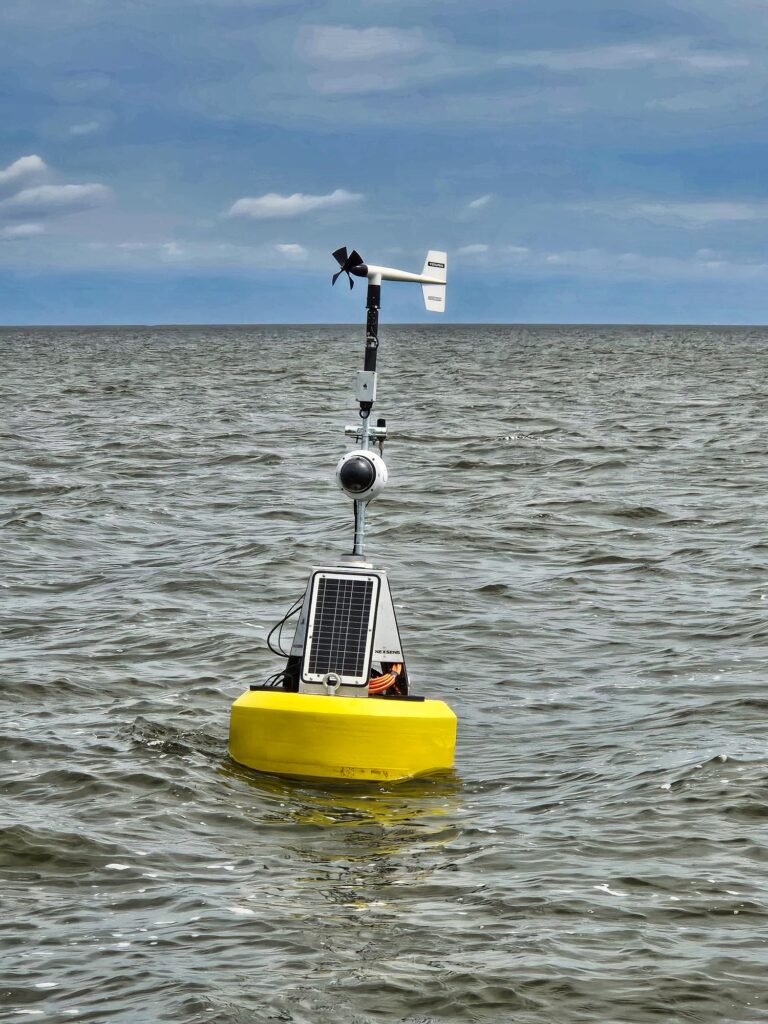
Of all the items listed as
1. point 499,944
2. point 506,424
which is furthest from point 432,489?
point 499,944

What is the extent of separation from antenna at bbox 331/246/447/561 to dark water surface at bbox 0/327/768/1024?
6.22 feet

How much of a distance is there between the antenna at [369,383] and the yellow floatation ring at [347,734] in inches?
44.4

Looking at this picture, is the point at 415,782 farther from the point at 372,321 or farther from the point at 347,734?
the point at 372,321

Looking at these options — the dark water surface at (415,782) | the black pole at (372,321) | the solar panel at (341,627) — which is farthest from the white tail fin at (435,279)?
the dark water surface at (415,782)

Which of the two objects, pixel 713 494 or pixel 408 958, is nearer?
pixel 408 958

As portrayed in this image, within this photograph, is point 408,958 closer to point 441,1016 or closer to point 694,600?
point 441,1016

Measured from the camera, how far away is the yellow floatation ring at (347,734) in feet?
28.6

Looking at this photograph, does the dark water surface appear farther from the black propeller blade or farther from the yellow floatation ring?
the black propeller blade

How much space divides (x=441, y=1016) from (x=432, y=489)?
765 inches

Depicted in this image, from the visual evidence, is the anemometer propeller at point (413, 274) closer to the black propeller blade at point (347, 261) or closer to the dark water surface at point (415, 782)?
the black propeller blade at point (347, 261)

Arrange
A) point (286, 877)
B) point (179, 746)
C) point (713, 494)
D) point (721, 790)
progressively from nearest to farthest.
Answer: point (286, 877), point (721, 790), point (179, 746), point (713, 494)

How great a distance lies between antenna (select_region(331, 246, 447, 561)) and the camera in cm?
909

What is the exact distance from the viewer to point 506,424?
1518 inches

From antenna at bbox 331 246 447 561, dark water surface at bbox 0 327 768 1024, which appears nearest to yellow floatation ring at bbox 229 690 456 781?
dark water surface at bbox 0 327 768 1024
